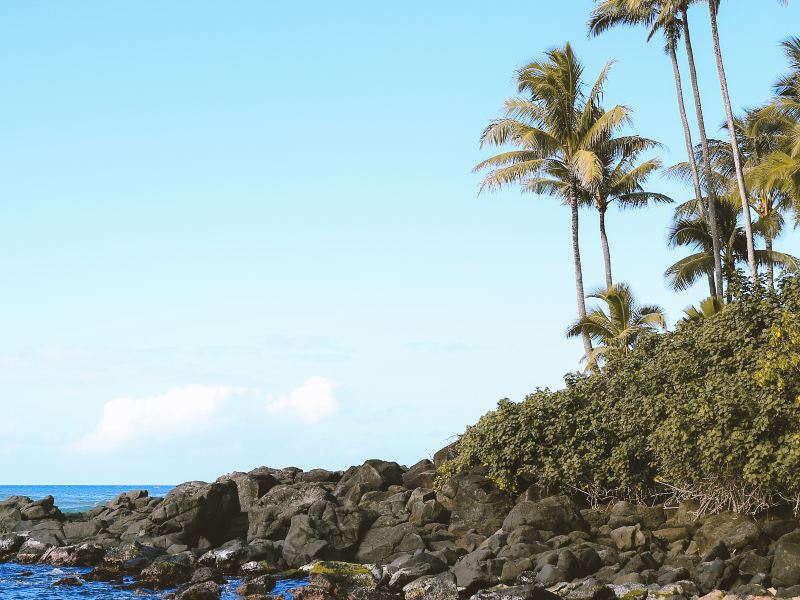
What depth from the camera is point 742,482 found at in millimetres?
20453

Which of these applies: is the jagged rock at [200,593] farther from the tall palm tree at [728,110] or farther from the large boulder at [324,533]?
the tall palm tree at [728,110]

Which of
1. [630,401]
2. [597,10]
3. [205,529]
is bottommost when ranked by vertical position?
[205,529]

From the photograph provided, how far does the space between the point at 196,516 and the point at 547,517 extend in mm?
9998

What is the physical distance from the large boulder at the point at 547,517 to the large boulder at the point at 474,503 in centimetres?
110

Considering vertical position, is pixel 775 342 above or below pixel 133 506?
above

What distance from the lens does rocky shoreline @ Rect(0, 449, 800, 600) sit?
17.8 m

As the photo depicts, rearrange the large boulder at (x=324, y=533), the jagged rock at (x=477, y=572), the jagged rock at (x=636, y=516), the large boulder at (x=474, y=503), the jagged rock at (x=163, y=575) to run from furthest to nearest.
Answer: the large boulder at (x=474, y=503) < the large boulder at (x=324, y=533) < the jagged rock at (x=636, y=516) < the jagged rock at (x=163, y=575) < the jagged rock at (x=477, y=572)

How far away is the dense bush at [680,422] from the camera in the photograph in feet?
63.9

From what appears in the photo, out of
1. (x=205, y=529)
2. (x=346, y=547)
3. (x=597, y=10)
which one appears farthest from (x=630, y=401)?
(x=597, y=10)

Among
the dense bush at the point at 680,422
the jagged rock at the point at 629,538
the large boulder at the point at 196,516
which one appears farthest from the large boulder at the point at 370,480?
the jagged rock at the point at 629,538

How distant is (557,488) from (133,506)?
56.5ft

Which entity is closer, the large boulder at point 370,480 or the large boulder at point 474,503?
the large boulder at point 474,503

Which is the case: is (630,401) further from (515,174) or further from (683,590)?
(515,174)

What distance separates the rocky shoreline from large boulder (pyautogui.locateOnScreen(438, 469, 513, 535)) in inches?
1.5
